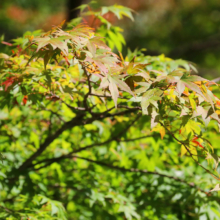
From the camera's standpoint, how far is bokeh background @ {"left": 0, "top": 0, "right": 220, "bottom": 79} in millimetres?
10555

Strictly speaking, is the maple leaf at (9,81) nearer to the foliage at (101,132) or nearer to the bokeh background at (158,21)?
the foliage at (101,132)

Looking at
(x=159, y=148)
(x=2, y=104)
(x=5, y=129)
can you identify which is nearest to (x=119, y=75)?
(x=2, y=104)

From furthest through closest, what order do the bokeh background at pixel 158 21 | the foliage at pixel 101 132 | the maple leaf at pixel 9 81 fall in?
the bokeh background at pixel 158 21 → the maple leaf at pixel 9 81 → the foliage at pixel 101 132

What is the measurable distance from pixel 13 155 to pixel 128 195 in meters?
0.88

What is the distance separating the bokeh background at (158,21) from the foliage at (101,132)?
8667mm

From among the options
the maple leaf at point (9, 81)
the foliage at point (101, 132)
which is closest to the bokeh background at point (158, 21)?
the foliage at point (101, 132)

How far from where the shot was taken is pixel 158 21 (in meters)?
12.3

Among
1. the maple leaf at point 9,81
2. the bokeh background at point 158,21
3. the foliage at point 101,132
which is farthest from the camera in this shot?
the bokeh background at point 158,21

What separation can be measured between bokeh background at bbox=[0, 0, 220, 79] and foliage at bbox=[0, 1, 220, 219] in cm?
867

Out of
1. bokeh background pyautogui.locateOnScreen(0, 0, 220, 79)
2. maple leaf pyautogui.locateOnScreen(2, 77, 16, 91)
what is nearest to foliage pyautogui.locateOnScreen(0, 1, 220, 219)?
maple leaf pyautogui.locateOnScreen(2, 77, 16, 91)

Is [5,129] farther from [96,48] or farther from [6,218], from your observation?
[96,48]

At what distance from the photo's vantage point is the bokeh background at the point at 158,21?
10555 millimetres

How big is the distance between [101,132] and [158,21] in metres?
11.6

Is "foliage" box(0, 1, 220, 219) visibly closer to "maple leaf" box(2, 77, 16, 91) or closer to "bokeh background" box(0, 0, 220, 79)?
"maple leaf" box(2, 77, 16, 91)
